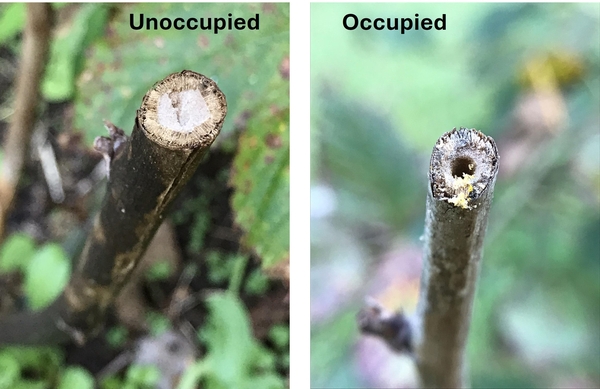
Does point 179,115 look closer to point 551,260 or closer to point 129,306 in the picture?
point 129,306

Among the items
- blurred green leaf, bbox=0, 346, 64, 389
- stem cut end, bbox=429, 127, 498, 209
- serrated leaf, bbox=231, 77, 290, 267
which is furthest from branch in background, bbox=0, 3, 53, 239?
stem cut end, bbox=429, 127, 498, 209

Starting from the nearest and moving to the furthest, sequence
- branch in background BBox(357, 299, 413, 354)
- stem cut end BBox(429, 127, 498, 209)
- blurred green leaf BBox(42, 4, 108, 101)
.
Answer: stem cut end BBox(429, 127, 498, 209), branch in background BBox(357, 299, 413, 354), blurred green leaf BBox(42, 4, 108, 101)

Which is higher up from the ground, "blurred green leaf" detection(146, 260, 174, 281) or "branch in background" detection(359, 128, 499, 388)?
"blurred green leaf" detection(146, 260, 174, 281)

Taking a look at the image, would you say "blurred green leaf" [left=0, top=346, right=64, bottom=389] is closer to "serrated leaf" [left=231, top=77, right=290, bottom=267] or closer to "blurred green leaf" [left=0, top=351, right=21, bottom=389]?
"blurred green leaf" [left=0, top=351, right=21, bottom=389]

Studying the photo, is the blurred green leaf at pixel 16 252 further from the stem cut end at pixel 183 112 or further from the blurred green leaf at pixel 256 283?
the stem cut end at pixel 183 112

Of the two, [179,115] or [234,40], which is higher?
[234,40]

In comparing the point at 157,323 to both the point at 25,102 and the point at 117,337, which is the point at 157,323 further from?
the point at 25,102

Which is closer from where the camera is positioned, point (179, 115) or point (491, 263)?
point (179, 115)

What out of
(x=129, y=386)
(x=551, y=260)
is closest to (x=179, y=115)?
(x=129, y=386)
